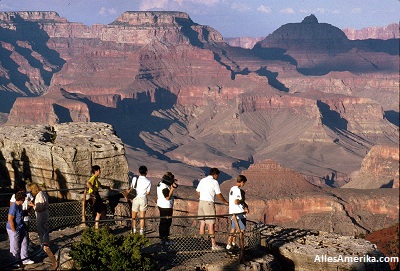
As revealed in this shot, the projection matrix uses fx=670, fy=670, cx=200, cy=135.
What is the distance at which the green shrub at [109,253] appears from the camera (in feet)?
44.3

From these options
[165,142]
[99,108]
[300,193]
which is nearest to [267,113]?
[165,142]

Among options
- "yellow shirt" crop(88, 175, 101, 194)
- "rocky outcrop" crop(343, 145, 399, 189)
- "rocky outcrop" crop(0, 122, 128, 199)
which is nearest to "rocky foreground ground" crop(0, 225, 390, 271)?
"yellow shirt" crop(88, 175, 101, 194)

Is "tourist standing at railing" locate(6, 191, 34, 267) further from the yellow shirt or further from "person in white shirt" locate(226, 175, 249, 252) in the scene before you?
"person in white shirt" locate(226, 175, 249, 252)

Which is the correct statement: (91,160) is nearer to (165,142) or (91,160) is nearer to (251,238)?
(251,238)

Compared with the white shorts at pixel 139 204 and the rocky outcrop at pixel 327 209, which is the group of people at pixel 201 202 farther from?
the rocky outcrop at pixel 327 209

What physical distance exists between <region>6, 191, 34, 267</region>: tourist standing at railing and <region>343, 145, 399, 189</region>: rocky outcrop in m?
89.0

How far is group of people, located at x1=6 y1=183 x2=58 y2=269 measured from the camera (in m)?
14.5

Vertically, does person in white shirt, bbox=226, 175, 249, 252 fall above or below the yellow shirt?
below

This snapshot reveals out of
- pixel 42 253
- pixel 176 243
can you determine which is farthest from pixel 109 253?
pixel 176 243

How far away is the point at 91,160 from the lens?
19.6m

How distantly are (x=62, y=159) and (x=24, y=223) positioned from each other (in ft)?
15.6

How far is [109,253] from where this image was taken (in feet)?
44.8

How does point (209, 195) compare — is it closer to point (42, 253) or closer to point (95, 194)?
point (95, 194)

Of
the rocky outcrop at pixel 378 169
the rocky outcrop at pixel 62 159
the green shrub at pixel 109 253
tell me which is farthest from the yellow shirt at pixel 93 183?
the rocky outcrop at pixel 378 169
